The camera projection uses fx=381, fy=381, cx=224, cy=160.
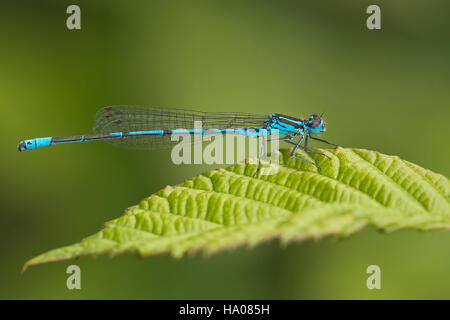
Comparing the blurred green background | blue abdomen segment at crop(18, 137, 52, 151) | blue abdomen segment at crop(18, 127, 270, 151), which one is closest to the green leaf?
the blurred green background

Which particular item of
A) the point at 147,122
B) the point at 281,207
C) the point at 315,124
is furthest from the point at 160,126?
the point at 281,207

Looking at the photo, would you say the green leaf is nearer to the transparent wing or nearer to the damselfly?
the damselfly

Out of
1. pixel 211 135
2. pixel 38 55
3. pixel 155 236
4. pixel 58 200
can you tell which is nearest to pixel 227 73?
pixel 211 135

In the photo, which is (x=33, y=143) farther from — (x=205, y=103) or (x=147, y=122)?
(x=205, y=103)

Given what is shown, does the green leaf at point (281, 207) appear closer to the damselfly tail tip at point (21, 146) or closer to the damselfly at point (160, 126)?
the damselfly at point (160, 126)

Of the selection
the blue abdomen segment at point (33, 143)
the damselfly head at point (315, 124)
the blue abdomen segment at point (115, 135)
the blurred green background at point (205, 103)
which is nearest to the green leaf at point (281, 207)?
the damselfly head at point (315, 124)

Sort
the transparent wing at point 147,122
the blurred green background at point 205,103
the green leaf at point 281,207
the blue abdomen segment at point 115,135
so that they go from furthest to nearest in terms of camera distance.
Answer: the transparent wing at point 147,122 < the blue abdomen segment at point 115,135 < the blurred green background at point 205,103 < the green leaf at point 281,207
